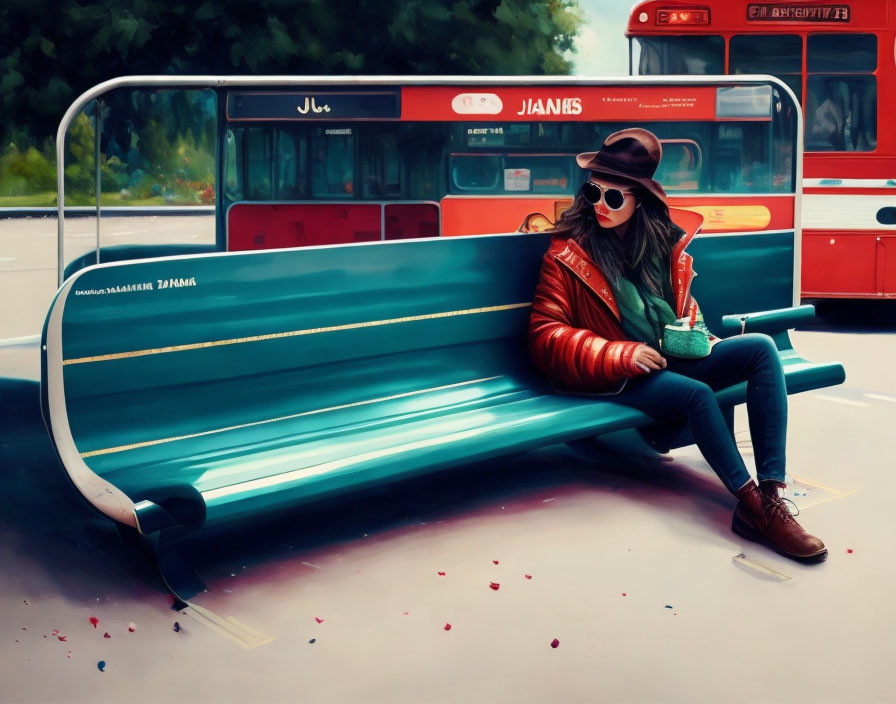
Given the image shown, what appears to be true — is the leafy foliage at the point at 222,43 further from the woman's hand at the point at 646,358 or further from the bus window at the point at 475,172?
the woman's hand at the point at 646,358

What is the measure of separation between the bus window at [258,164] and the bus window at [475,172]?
163cm

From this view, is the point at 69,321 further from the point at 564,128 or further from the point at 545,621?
the point at 564,128

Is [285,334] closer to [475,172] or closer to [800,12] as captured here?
[475,172]

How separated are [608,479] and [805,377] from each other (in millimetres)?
991

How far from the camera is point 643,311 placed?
5113 millimetres

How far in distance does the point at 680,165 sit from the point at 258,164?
12.1 feet

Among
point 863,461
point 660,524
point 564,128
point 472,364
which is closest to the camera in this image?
point 660,524

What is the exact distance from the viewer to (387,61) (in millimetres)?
20375

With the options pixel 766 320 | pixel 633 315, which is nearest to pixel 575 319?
pixel 633 315

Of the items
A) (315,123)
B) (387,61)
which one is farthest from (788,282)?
(387,61)

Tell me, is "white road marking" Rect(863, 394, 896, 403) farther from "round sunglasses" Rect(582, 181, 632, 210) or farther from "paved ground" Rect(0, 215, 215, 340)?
"paved ground" Rect(0, 215, 215, 340)

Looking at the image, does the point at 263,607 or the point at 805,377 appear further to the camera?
the point at 805,377

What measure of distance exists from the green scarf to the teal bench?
0.29m

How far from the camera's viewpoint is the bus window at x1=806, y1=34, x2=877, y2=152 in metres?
11.3
